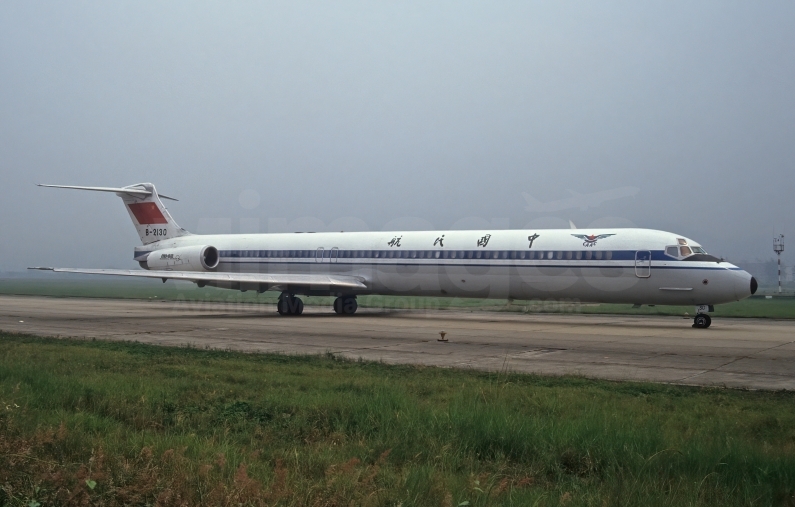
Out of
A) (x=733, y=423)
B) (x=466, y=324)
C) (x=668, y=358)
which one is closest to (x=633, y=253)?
(x=466, y=324)

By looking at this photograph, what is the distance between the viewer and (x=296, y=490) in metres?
4.91

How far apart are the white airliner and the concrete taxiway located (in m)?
1.12

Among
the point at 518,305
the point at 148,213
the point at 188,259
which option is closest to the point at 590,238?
the point at 518,305

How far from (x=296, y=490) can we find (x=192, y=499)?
0.66m

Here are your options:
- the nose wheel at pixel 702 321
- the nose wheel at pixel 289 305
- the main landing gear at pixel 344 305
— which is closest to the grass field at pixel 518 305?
the nose wheel at pixel 702 321

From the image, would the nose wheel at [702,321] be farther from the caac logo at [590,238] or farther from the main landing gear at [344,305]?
the main landing gear at [344,305]

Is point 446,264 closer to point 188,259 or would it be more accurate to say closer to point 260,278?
point 260,278

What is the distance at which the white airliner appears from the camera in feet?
69.6

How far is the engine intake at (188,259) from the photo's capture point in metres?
30.3

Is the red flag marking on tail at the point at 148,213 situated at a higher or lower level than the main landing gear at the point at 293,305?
higher

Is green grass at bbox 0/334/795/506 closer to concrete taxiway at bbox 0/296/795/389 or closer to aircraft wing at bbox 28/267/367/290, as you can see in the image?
concrete taxiway at bbox 0/296/795/389

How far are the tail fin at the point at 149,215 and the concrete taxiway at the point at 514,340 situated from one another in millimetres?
7367

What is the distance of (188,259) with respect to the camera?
99.9ft

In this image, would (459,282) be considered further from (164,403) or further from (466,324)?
(164,403)
